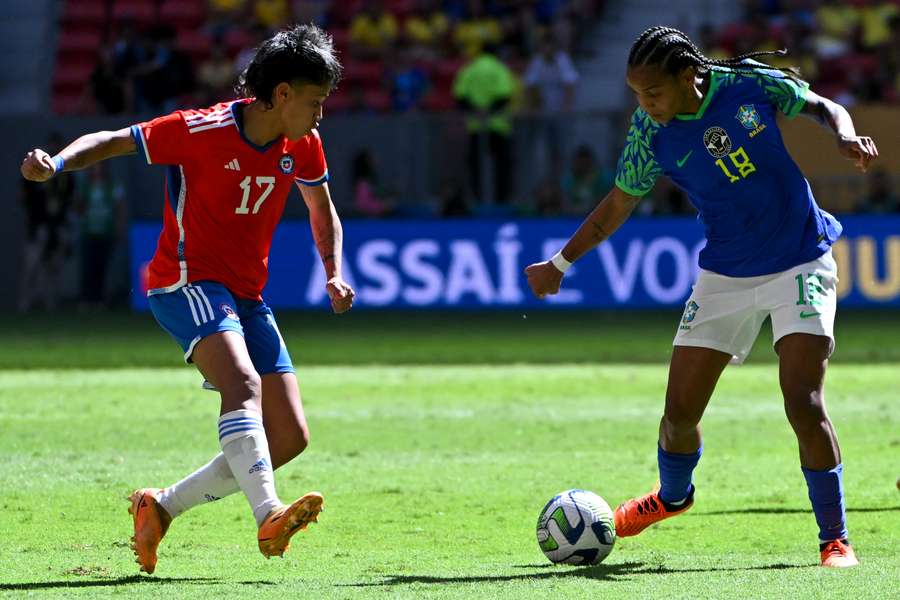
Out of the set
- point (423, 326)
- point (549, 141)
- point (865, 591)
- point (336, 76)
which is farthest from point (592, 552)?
point (549, 141)

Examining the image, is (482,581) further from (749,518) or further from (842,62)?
(842,62)

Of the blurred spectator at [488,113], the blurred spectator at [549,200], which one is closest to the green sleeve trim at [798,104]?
the blurred spectator at [549,200]

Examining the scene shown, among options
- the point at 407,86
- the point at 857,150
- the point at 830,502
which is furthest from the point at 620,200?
the point at 407,86

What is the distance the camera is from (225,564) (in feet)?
22.1

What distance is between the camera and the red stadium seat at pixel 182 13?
1093 inches

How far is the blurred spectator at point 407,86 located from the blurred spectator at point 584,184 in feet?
14.1

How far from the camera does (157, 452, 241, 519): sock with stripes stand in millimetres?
6586

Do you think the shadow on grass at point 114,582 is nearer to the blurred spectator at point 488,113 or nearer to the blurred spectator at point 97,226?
the blurred spectator at point 488,113

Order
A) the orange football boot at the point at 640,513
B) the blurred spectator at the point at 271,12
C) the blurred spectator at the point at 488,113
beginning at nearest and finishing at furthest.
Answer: the orange football boot at the point at 640,513, the blurred spectator at the point at 488,113, the blurred spectator at the point at 271,12

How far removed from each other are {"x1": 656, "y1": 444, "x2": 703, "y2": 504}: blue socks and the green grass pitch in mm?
240

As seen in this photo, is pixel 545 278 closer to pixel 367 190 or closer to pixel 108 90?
pixel 367 190

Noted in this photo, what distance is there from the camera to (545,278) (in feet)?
23.9

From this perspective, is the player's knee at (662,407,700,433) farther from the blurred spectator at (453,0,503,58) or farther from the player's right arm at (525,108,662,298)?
the blurred spectator at (453,0,503,58)

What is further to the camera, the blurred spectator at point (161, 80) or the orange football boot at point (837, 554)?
the blurred spectator at point (161, 80)
